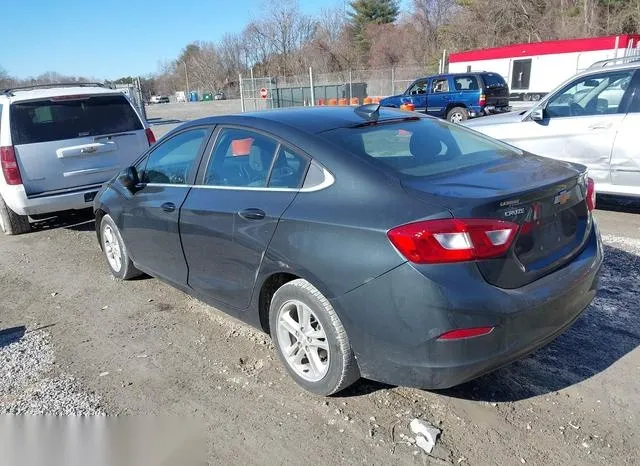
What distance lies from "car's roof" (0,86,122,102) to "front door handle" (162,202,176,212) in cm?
354

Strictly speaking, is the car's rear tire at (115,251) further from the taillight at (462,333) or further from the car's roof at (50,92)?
the taillight at (462,333)

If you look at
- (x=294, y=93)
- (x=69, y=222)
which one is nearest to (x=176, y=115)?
(x=294, y=93)

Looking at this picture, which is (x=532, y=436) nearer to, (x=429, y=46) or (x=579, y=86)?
(x=579, y=86)

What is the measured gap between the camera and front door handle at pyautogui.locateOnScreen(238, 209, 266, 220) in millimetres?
3047

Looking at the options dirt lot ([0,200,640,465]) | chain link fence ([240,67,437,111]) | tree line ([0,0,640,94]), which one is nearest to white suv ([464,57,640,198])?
dirt lot ([0,200,640,465])

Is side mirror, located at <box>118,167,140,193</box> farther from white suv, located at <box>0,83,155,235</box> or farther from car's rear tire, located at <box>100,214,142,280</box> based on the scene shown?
white suv, located at <box>0,83,155,235</box>

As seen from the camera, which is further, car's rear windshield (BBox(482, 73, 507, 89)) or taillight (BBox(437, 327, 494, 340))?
car's rear windshield (BBox(482, 73, 507, 89))

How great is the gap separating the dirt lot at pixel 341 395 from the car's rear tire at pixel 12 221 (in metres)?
2.73

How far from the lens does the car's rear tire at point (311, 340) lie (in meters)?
2.73

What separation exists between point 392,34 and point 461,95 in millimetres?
49907

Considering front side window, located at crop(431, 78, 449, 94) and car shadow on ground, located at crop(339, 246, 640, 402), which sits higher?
front side window, located at crop(431, 78, 449, 94)

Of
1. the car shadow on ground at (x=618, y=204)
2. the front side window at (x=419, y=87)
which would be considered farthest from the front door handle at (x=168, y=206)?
the front side window at (x=419, y=87)

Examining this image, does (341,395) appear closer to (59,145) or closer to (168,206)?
(168,206)

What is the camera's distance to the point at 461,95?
58.5 ft
